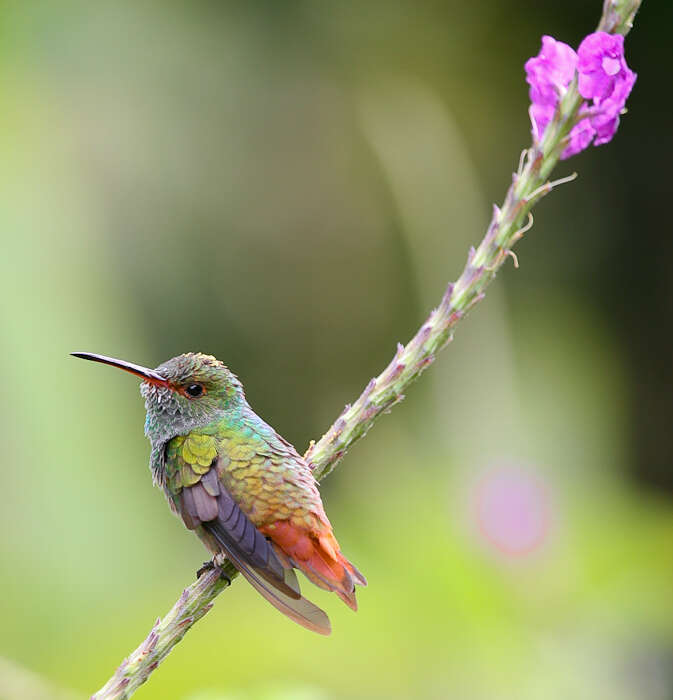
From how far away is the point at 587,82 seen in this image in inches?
56.7

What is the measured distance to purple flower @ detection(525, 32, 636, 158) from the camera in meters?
1.39

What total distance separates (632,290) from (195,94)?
130 inches

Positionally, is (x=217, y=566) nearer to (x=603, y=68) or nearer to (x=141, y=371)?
(x=141, y=371)

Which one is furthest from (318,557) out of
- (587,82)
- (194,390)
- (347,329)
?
(347,329)

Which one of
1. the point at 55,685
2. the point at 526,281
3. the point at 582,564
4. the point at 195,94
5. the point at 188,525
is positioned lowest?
the point at 55,685

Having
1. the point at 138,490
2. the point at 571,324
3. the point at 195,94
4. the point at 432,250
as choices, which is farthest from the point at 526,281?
the point at 138,490

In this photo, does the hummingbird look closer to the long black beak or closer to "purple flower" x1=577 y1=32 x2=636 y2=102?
the long black beak

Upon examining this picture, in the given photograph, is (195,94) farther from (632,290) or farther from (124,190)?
(632,290)

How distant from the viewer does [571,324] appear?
500 centimetres

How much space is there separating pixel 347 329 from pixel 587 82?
210 inches

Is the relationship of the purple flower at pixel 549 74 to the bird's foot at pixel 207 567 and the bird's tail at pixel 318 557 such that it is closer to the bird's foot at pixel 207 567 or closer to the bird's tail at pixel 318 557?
the bird's tail at pixel 318 557

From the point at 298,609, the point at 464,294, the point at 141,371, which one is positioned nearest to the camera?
the point at 298,609

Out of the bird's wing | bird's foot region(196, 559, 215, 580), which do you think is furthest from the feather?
bird's foot region(196, 559, 215, 580)

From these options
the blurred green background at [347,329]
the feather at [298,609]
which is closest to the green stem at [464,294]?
the feather at [298,609]
